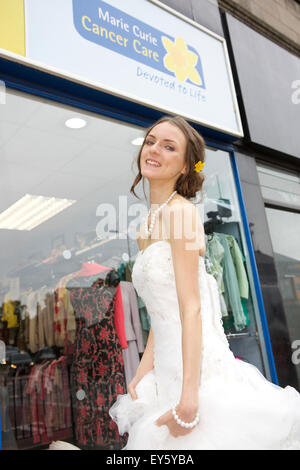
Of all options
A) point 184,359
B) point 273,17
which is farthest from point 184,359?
point 273,17

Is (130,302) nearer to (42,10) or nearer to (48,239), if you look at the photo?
(48,239)

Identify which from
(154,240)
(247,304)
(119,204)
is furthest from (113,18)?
(247,304)

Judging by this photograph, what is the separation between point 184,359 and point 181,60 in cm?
360

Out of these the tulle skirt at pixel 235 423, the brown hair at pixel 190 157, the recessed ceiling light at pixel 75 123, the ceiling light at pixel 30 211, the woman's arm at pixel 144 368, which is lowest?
the tulle skirt at pixel 235 423

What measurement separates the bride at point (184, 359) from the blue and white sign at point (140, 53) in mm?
1735

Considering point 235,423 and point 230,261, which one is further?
point 230,261

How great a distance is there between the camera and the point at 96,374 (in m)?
3.14

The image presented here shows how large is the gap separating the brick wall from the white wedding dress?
4.94m

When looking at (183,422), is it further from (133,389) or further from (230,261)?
(230,261)

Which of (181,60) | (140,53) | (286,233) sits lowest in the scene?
(286,233)

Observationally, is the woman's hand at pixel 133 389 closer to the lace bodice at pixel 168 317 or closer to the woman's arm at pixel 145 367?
the woman's arm at pixel 145 367

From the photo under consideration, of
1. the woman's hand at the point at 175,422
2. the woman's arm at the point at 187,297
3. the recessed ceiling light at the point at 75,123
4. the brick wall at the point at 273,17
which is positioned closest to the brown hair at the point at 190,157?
the woman's arm at the point at 187,297

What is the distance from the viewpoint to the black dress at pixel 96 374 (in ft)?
10.00
